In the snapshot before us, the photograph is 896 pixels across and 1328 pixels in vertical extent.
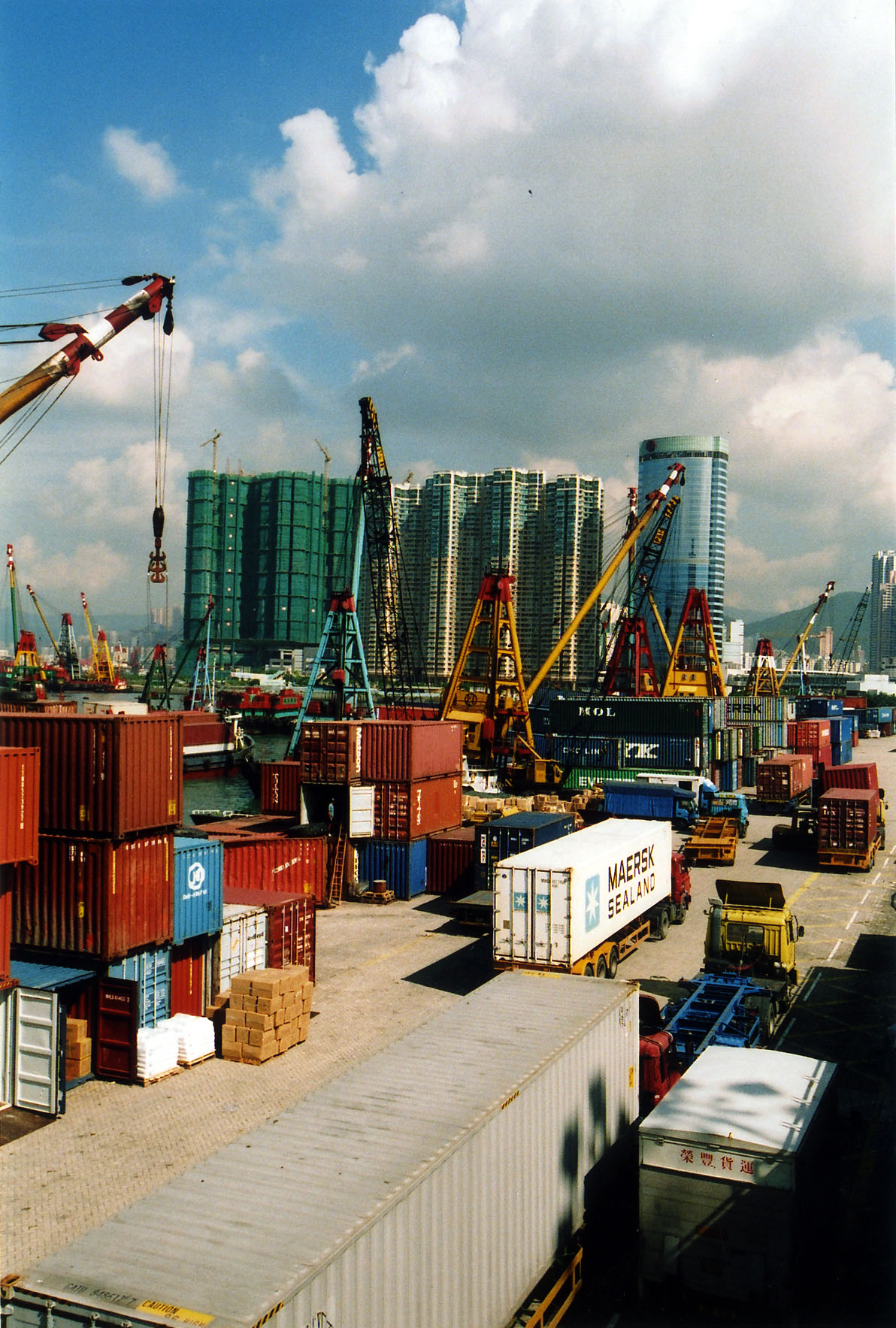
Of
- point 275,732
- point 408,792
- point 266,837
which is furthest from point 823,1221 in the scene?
point 275,732

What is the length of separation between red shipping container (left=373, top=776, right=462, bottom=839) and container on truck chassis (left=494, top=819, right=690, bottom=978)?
8913 mm

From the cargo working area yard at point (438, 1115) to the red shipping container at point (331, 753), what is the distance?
20.6 ft

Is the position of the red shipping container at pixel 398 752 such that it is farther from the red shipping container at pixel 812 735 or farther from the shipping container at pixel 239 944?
the red shipping container at pixel 812 735

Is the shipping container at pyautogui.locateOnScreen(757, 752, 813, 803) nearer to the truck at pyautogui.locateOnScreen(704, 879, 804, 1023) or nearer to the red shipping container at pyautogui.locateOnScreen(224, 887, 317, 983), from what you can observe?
the truck at pyautogui.locateOnScreen(704, 879, 804, 1023)

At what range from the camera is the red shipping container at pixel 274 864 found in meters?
28.0

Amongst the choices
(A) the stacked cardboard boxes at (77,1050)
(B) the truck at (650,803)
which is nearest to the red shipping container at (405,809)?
(B) the truck at (650,803)

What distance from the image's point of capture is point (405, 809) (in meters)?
36.1

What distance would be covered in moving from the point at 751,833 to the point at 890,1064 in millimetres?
32670

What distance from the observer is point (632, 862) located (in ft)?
91.0

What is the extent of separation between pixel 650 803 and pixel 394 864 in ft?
61.9

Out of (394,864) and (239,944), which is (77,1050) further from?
(394,864)

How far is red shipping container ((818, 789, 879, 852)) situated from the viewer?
136 ft

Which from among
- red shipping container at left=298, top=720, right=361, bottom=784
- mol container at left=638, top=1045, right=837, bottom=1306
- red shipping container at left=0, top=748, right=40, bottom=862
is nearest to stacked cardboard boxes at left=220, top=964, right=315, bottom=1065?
red shipping container at left=0, top=748, right=40, bottom=862

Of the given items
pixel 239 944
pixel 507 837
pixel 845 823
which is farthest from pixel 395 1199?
pixel 845 823
